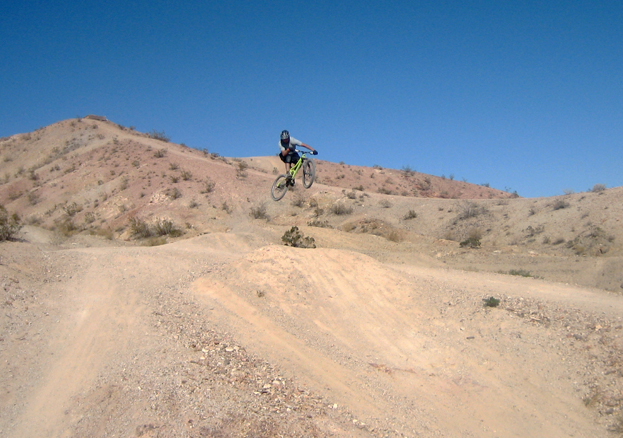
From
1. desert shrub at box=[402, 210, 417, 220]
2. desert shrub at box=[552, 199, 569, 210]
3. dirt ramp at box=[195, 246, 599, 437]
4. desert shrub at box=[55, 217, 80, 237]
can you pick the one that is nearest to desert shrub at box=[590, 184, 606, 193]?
desert shrub at box=[552, 199, 569, 210]

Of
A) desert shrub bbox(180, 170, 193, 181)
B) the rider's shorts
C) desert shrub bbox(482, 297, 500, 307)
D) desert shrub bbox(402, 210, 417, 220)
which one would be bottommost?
desert shrub bbox(482, 297, 500, 307)

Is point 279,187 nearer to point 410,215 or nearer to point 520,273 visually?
point 520,273

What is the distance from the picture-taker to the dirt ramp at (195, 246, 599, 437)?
7.45 metres

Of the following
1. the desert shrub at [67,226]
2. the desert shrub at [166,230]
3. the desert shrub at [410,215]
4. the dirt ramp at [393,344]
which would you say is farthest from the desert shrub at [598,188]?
the desert shrub at [67,226]

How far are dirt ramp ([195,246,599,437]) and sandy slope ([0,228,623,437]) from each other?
0.12 ft

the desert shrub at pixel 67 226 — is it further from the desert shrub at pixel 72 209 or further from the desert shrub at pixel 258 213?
the desert shrub at pixel 258 213

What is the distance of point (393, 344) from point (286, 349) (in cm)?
259

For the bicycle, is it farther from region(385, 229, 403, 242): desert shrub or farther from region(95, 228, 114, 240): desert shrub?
region(95, 228, 114, 240): desert shrub

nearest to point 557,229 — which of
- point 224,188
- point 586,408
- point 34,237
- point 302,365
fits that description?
point 586,408

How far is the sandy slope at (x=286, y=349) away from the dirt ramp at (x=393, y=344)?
0.12 feet

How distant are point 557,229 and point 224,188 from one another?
21.0 metres

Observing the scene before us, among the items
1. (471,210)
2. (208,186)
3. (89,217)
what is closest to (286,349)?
(471,210)

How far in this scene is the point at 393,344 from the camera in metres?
9.73

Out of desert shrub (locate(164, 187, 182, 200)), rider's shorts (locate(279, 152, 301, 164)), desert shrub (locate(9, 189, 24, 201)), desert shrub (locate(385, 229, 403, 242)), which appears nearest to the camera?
rider's shorts (locate(279, 152, 301, 164))
